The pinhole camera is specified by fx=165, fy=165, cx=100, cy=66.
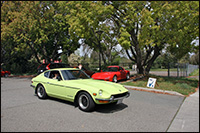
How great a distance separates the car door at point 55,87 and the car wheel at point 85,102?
0.80 m

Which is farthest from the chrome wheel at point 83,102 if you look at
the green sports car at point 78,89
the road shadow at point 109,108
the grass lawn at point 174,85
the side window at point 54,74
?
the grass lawn at point 174,85

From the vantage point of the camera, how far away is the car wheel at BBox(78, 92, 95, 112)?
5014 mm

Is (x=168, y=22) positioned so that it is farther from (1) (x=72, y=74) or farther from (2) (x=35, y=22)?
(2) (x=35, y=22)

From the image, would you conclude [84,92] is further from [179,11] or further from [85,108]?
[179,11]

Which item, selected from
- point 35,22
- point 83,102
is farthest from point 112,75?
point 35,22

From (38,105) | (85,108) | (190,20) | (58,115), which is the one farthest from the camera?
(190,20)

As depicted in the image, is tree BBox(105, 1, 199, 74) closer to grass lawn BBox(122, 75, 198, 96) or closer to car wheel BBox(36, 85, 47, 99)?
grass lawn BBox(122, 75, 198, 96)

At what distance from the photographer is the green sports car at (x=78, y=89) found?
16.4ft

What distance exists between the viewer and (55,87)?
6113 mm

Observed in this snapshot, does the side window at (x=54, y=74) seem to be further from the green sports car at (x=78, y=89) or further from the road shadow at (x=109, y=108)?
the road shadow at (x=109, y=108)

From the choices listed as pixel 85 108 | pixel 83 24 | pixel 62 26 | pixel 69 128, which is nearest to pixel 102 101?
pixel 85 108

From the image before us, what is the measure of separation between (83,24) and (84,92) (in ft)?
36.5

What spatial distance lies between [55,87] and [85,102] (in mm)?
1498

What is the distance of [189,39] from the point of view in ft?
40.3
